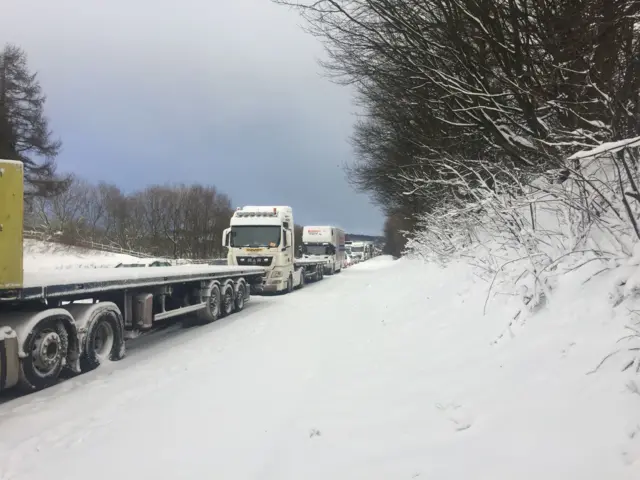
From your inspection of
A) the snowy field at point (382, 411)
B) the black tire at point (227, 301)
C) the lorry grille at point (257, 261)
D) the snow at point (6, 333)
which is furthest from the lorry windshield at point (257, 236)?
the snow at point (6, 333)

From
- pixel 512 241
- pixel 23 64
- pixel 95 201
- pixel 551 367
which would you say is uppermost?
pixel 23 64

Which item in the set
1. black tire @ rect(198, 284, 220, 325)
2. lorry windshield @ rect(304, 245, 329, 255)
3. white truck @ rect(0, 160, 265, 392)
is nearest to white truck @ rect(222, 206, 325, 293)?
black tire @ rect(198, 284, 220, 325)

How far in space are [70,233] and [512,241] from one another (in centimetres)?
6195

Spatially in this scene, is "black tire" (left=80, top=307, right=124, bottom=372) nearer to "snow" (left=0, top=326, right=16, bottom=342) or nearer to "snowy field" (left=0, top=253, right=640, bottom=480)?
"snowy field" (left=0, top=253, right=640, bottom=480)

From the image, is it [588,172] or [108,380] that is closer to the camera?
[588,172]

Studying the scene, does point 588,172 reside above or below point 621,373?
above

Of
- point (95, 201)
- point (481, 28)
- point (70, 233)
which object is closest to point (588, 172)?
point (481, 28)

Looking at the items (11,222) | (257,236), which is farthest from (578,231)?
(257,236)

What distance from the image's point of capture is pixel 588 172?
18.4 ft

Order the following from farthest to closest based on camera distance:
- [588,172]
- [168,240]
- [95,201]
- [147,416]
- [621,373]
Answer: [95,201]
[168,240]
[588,172]
[147,416]
[621,373]

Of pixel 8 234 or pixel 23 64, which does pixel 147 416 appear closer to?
pixel 8 234

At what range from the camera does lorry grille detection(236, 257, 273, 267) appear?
65.6 feet

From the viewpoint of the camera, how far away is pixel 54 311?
692cm

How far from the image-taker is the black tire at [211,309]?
1305 centimetres
